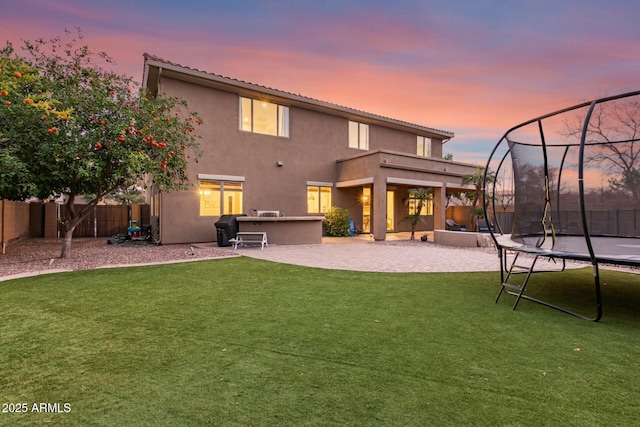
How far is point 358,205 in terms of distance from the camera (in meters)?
16.6

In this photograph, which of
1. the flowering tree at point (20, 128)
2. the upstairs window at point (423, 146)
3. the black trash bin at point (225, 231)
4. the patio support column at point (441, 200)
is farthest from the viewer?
the upstairs window at point (423, 146)

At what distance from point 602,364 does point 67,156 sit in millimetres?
9175

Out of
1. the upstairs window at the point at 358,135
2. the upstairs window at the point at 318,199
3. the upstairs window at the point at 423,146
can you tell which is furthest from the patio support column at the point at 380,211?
the upstairs window at the point at 423,146

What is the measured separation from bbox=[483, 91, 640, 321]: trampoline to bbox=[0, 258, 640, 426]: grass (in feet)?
3.01

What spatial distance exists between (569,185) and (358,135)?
439 inches

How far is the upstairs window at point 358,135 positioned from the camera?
16.3 meters

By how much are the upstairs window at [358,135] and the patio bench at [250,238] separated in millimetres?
7700

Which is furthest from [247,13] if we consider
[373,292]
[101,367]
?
[101,367]

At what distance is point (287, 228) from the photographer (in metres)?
11.9

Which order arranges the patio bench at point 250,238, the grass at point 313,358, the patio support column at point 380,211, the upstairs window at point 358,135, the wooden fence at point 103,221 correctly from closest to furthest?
the grass at point 313,358 < the patio bench at point 250,238 < the patio support column at point 380,211 < the wooden fence at point 103,221 < the upstairs window at point 358,135

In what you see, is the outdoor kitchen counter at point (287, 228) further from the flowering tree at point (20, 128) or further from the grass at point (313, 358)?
the grass at point (313, 358)

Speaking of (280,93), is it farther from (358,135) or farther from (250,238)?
(250,238)

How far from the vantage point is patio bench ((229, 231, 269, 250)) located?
10594 mm

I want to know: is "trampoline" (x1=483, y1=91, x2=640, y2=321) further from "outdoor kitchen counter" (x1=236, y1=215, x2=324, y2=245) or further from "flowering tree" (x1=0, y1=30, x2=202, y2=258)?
"flowering tree" (x1=0, y1=30, x2=202, y2=258)
